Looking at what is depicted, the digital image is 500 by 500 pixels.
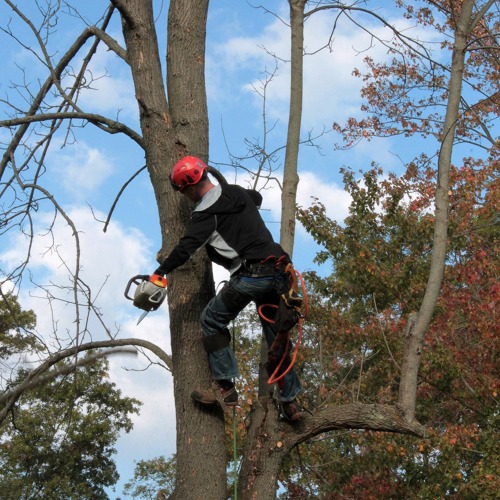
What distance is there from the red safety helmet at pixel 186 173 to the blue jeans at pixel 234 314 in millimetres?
640

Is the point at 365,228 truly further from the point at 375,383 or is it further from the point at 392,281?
the point at 375,383

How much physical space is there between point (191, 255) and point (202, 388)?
0.78 meters

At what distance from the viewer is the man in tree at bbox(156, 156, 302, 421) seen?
14.8 ft

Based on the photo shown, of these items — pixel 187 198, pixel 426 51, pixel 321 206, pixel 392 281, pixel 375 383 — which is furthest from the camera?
pixel 375 383

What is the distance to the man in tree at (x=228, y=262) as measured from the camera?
14.8 feet

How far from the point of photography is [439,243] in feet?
17.8

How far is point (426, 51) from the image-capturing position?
6.29 metres

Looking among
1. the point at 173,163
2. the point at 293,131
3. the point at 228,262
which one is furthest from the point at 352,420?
the point at 293,131

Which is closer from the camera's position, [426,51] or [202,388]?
[202,388]

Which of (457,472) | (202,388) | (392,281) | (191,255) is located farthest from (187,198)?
(392,281)

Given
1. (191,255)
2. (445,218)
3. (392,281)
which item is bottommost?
(191,255)

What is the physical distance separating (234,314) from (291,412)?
0.67 m

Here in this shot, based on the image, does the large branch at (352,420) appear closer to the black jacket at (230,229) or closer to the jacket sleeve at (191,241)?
the black jacket at (230,229)

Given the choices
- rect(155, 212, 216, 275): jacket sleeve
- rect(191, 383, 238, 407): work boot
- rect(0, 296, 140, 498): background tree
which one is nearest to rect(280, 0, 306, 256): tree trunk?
rect(155, 212, 216, 275): jacket sleeve
